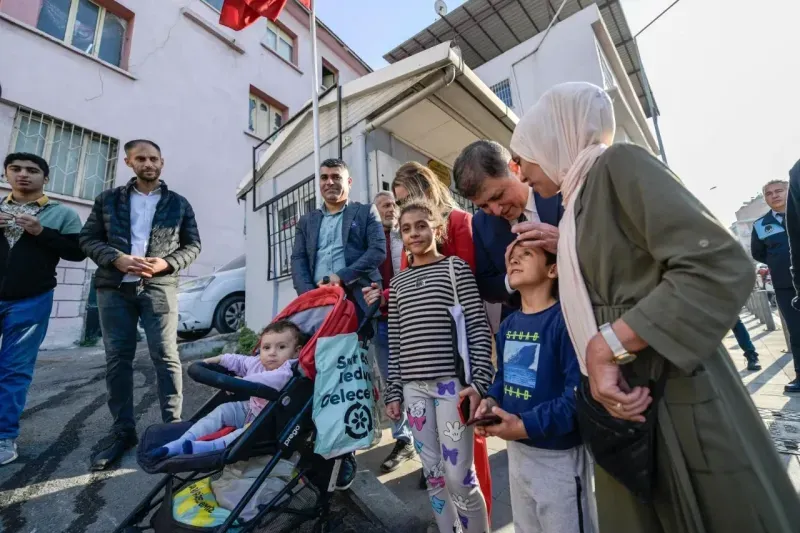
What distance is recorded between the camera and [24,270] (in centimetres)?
269

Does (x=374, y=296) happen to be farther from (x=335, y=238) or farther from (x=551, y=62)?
(x=551, y=62)

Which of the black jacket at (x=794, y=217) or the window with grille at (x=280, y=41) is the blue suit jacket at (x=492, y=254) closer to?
the black jacket at (x=794, y=217)

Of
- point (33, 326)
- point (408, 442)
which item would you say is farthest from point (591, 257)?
point (33, 326)

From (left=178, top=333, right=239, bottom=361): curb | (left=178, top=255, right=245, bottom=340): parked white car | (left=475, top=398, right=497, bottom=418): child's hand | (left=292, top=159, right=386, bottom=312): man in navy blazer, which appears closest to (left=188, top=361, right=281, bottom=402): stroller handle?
(left=475, top=398, right=497, bottom=418): child's hand

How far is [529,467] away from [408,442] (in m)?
1.58

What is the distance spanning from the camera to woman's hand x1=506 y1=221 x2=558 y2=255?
132 centimetres

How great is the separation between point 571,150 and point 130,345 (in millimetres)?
3037

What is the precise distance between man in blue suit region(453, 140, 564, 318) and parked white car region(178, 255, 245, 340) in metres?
5.71

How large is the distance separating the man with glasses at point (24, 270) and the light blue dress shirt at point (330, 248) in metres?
1.92

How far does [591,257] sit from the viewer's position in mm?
904

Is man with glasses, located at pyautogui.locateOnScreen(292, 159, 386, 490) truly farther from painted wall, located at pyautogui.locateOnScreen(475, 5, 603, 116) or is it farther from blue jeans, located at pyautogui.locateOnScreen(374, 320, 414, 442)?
painted wall, located at pyautogui.locateOnScreen(475, 5, 603, 116)

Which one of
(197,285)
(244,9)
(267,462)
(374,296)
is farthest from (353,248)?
(244,9)

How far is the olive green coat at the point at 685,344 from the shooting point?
70 cm

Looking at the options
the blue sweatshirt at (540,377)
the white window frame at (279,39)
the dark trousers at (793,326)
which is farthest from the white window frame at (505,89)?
the blue sweatshirt at (540,377)
